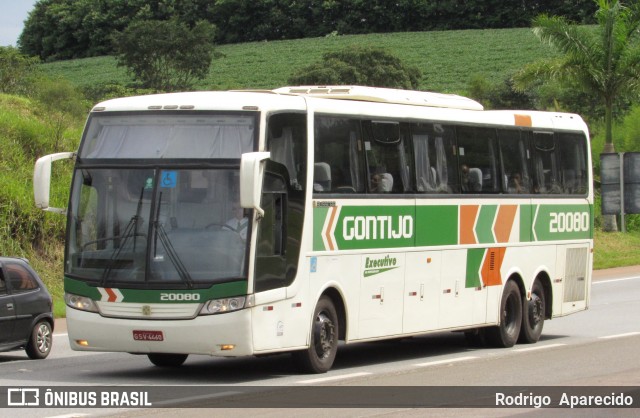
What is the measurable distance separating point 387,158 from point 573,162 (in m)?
5.58

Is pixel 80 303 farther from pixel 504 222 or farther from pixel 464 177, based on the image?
pixel 504 222

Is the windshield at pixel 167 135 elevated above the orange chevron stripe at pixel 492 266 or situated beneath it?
elevated above

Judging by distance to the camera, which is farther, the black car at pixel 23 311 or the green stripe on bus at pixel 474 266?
the green stripe on bus at pixel 474 266

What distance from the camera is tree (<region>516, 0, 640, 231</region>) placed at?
136ft

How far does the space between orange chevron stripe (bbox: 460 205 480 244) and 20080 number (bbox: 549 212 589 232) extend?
2.44m

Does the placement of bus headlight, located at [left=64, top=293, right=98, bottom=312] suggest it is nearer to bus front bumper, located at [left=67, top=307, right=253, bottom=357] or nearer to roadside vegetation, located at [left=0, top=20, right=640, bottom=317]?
bus front bumper, located at [left=67, top=307, right=253, bottom=357]

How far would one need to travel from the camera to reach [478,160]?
57.9 feet

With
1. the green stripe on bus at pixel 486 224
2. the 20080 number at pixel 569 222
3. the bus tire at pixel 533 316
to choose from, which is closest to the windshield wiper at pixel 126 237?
the green stripe on bus at pixel 486 224

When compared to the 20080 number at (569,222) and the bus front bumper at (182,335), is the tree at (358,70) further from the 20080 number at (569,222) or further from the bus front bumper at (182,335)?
the bus front bumper at (182,335)

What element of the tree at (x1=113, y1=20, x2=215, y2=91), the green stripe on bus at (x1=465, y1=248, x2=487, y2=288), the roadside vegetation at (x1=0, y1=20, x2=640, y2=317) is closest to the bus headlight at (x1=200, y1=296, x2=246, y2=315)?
the green stripe on bus at (x1=465, y1=248, x2=487, y2=288)

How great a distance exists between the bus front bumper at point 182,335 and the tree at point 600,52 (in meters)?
30.7

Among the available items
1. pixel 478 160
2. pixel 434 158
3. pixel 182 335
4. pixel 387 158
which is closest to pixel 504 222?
pixel 478 160

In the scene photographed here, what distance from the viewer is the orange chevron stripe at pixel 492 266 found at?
17.8 m

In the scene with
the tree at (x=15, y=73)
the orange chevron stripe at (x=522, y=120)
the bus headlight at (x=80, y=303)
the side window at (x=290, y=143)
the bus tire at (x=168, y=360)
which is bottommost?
the bus tire at (x=168, y=360)
